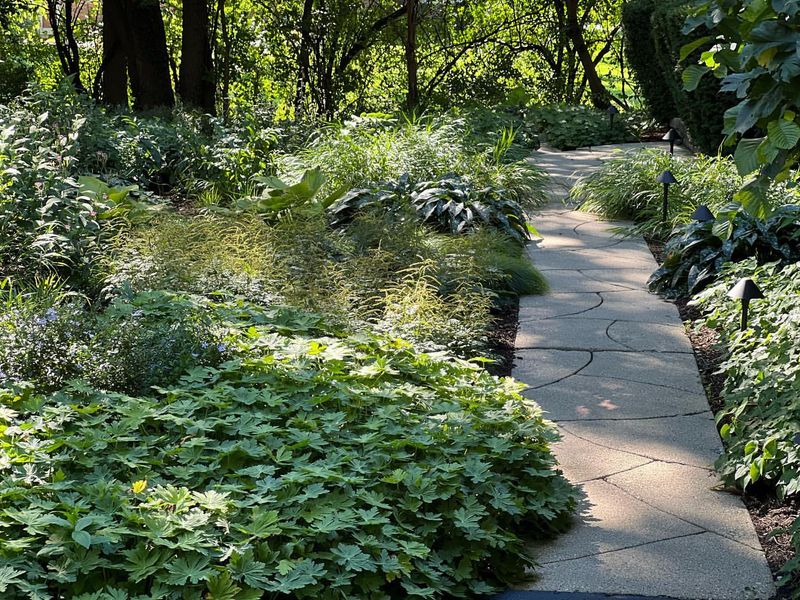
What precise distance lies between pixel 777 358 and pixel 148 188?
6.79 meters

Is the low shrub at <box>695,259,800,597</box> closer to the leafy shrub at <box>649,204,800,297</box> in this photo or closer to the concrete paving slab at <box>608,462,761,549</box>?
the concrete paving slab at <box>608,462,761,549</box>

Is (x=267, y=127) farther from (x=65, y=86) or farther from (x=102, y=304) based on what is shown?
(x=102, y=304)

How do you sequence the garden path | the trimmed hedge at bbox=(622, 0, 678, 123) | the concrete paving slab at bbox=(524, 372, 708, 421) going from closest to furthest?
the garden path → the concrete paving slab at bbox=(524, 372, 708, 421) → the trimmed hedge at bbox=(622, 0, 678, 123)

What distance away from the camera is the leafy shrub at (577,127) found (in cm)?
1348

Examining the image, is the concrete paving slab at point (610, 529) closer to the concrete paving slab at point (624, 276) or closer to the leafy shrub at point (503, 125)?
the concrete paving slab at point (624, 276)

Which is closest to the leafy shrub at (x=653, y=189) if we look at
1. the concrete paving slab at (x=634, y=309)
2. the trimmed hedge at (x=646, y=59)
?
the concrete paving slab at (x=634, y=309)

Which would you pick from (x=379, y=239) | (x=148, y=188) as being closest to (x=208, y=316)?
(x=379, y=239)

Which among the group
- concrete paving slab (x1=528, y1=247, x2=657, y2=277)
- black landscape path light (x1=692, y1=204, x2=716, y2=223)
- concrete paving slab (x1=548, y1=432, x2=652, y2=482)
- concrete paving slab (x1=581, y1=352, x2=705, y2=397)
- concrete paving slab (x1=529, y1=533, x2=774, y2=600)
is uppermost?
black landscape path light (x1=692, y1=204, x2=716, y2=223)

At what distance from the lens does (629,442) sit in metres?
4.02

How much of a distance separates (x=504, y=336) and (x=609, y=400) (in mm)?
1099

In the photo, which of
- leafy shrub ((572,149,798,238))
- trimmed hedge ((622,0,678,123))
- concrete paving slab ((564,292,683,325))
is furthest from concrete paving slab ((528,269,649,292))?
trimmed hedge ((622,0,678,123))

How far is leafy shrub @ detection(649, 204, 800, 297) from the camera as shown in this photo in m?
5.95

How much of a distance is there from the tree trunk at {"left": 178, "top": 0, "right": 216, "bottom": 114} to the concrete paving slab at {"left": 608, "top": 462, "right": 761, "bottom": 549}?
10.3m

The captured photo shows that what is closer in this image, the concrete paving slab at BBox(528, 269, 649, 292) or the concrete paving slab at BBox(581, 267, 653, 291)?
the concrete paving slab at BBox(528, 269, 649, 292)
